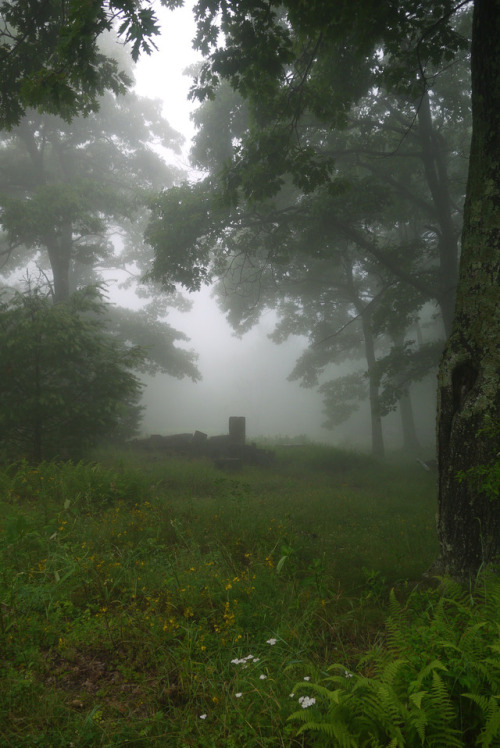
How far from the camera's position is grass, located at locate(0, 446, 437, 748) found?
2.45 metres

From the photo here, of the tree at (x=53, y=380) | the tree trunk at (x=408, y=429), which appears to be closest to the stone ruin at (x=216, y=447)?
the tree at (x=53, y=380)

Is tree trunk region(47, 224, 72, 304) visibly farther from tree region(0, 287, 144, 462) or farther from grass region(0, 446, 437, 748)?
grass region(0, 446, 437, 748)

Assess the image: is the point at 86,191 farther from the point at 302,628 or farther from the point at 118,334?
the point at 302,628

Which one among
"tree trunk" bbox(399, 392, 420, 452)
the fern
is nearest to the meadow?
the fern

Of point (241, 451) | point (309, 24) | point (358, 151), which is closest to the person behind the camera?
point (309, 24)

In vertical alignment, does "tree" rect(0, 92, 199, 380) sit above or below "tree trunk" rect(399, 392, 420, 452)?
above

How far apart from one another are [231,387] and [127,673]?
234 ft

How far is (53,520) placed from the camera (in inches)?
211

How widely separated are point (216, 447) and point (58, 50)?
40.6ft

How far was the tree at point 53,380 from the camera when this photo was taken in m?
8.70

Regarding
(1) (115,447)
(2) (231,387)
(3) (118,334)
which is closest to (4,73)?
(1) (115,447)

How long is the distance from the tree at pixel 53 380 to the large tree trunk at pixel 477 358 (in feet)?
22.8

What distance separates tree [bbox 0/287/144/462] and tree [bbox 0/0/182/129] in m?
3.85

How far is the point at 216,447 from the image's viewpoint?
15172 mm
